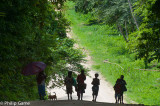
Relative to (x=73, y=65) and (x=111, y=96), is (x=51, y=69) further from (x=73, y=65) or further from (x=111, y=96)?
(x=111, y=96)

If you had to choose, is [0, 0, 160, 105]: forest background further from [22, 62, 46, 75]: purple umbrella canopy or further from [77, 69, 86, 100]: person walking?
[77, 69, 86, 100]: person walking

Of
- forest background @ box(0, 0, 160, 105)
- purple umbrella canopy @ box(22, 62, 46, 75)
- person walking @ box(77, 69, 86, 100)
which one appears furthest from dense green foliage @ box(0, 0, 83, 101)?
person walking @ box(77, 69, 86, 100)

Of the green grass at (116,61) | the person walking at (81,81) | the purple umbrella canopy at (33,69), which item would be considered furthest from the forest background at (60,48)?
the person walking at (81,81)

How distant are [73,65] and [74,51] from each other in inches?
30.2

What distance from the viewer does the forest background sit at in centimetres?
770

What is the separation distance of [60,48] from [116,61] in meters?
9.03

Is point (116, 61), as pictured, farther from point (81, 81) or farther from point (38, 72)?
point (38, 72)

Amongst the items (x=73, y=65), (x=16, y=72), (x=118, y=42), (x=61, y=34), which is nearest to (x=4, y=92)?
(x=16, y=72)

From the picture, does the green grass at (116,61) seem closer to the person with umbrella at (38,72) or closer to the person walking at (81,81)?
the person walking at (81,81)

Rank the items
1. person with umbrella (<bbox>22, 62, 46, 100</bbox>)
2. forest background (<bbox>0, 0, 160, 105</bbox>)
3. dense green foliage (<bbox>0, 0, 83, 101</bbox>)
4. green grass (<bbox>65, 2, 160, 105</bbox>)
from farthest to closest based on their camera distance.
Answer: green grass (<bbox>65, 2, 160, 105</bbox>) < person with umbrella (<bbox>22, 62, 46, 100</bbox>) < forest background (<bbox>0, 0, 160, 105</bbox>) < dense green foliage (<bbox>0, 0, 83, 101</bbox>)

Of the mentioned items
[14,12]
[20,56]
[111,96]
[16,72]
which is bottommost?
[111,96]

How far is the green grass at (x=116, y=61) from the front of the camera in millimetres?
13666

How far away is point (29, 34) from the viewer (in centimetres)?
864

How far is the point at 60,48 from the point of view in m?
12.5
